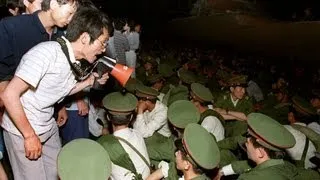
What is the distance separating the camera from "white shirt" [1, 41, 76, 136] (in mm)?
2377

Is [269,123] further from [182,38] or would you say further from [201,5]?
[201,5]

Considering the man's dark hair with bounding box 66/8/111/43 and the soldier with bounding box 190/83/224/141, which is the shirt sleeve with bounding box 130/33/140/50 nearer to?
the soldier with bounding box 190/83/224/141

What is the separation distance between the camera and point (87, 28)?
2559 millimetres

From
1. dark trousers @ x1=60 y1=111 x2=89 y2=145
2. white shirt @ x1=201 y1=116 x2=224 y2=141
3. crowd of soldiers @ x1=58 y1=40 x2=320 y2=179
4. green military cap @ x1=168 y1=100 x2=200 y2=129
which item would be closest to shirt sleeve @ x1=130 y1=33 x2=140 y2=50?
crowd of soldiers @ x1=58 y1=40 x2=320 y2=179

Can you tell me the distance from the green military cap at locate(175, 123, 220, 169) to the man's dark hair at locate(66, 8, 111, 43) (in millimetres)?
952

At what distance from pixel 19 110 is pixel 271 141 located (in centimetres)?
183

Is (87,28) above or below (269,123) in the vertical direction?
above

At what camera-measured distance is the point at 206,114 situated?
4.66 meters

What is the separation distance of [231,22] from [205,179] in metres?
22.7

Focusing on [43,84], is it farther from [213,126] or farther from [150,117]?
[150,117]

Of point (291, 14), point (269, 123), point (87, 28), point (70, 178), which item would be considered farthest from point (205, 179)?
point (291, 14)

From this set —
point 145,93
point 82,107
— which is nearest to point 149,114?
point 145,93

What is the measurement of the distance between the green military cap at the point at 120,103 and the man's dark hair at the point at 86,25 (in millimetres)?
1202

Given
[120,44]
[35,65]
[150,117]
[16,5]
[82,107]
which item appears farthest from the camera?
[120,44]
